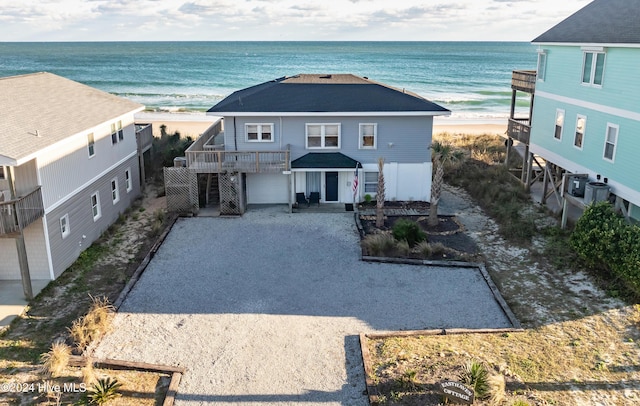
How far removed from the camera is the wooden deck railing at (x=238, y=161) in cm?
2336

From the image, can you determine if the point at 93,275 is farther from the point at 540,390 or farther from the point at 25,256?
the point at 540,390

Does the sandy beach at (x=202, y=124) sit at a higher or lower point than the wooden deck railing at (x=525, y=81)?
lower

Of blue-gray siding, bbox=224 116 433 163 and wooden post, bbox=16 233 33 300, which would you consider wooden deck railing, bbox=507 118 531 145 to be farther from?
wooden post, bbox=16 233 33 300

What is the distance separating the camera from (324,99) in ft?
81.0

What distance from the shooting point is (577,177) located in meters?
20.7

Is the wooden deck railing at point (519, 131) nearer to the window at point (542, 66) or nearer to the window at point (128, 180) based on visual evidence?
the window at point (542, 66)

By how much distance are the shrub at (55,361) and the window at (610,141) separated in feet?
62.2

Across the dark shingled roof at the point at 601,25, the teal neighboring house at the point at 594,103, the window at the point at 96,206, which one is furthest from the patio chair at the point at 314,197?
the dark shingled roof at the point at 601,25

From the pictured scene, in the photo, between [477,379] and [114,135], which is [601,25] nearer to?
[477,379]

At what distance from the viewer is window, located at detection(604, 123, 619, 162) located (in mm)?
19297

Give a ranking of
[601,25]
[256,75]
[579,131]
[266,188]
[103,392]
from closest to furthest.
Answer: [103,392] < [601,25] < [579,131] < [266,188] < [256,75]

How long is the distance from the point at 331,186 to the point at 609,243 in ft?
40.1

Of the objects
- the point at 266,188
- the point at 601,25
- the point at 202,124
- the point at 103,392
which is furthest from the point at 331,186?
the point at 202,124

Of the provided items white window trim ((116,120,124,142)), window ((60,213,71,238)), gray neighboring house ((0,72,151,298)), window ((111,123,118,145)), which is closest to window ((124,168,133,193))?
gray neighboring house ((0,72,151,298))
